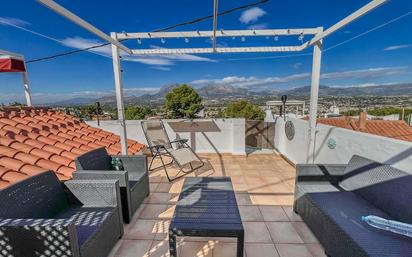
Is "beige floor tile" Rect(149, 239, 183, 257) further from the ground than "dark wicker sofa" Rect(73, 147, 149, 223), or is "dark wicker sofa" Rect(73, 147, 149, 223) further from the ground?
"dark wicker sofa" Rect(73, 147, 149, 223)

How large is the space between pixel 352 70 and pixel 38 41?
620 inches

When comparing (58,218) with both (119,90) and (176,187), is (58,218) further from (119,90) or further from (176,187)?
(119,90)

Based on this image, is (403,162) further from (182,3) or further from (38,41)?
(38,41)

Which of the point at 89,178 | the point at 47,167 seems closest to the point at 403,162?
the point at 89,178

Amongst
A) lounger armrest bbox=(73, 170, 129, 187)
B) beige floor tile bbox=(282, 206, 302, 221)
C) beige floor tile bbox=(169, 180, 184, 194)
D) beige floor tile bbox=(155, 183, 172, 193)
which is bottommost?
beige floor tile bbox=(155, 183, 172, 193)

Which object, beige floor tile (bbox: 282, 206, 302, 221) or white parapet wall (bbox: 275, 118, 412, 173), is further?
beige floor tile (bbox: 282, 206, 302, 221)

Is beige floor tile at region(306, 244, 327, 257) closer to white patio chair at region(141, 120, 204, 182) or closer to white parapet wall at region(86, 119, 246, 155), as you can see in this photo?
white patio chair at region(141, 120, 204, 182)

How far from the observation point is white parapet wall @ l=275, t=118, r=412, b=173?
7.41ft

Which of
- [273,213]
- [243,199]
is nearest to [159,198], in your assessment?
[243,199]

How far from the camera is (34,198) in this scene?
179 cm

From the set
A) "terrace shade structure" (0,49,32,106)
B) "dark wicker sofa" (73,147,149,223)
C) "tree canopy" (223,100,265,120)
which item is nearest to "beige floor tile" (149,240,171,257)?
"dark wicker sofa" (73,147,149,223)

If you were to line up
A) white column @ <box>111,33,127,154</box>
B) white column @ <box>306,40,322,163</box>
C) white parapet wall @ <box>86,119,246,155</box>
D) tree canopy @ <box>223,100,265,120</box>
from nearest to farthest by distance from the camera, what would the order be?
white column @ <box>306,40,322,163</box>, white column @ <box>111,33,127,154</box>, white parapet wall @ <box>86,119,246,155</box>, tree canopy @ <box>223,100,265,120</box>

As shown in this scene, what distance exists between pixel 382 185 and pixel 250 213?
1530 mm

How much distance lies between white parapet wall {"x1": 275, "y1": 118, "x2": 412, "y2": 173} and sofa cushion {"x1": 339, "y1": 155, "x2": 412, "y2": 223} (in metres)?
0.27
